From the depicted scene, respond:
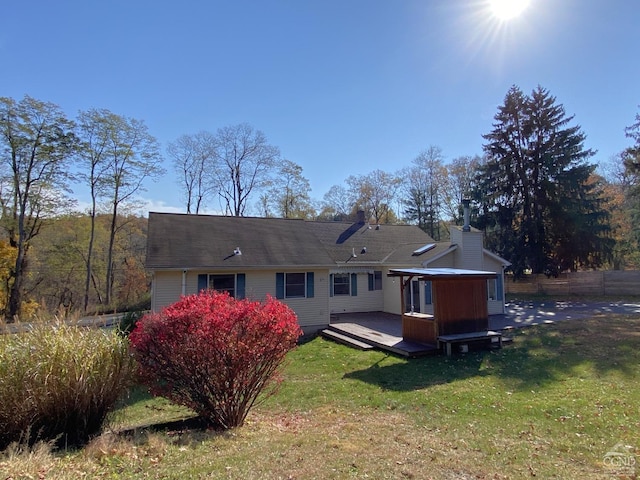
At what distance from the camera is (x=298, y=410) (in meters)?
6.75

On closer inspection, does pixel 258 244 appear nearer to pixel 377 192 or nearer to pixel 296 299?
pixel 296 299

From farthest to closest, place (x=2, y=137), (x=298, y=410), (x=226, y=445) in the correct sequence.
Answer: (x=2, y=137) → (x=298, y=410) → (x=226, y=445)

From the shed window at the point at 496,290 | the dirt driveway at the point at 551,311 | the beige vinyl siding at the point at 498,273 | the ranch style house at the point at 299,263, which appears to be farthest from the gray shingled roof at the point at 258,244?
the dirt driveway at the point at 551,311

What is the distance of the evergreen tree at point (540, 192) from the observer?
2516 cm

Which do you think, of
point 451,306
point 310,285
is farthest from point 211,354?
point 310,285

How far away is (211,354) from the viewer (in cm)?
516

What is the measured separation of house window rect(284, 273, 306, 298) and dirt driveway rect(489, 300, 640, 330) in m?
7.37

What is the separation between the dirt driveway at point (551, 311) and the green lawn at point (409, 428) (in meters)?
4.64

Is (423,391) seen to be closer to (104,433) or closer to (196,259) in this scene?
(104,433)

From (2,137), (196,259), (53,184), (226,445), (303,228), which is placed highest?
(2,137)

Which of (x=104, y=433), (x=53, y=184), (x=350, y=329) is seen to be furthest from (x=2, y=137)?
(x=104, y=433)

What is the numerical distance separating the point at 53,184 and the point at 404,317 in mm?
24681

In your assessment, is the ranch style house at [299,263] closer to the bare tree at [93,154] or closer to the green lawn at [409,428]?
the green lawn at [409,428]

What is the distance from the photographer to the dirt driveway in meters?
14.9
